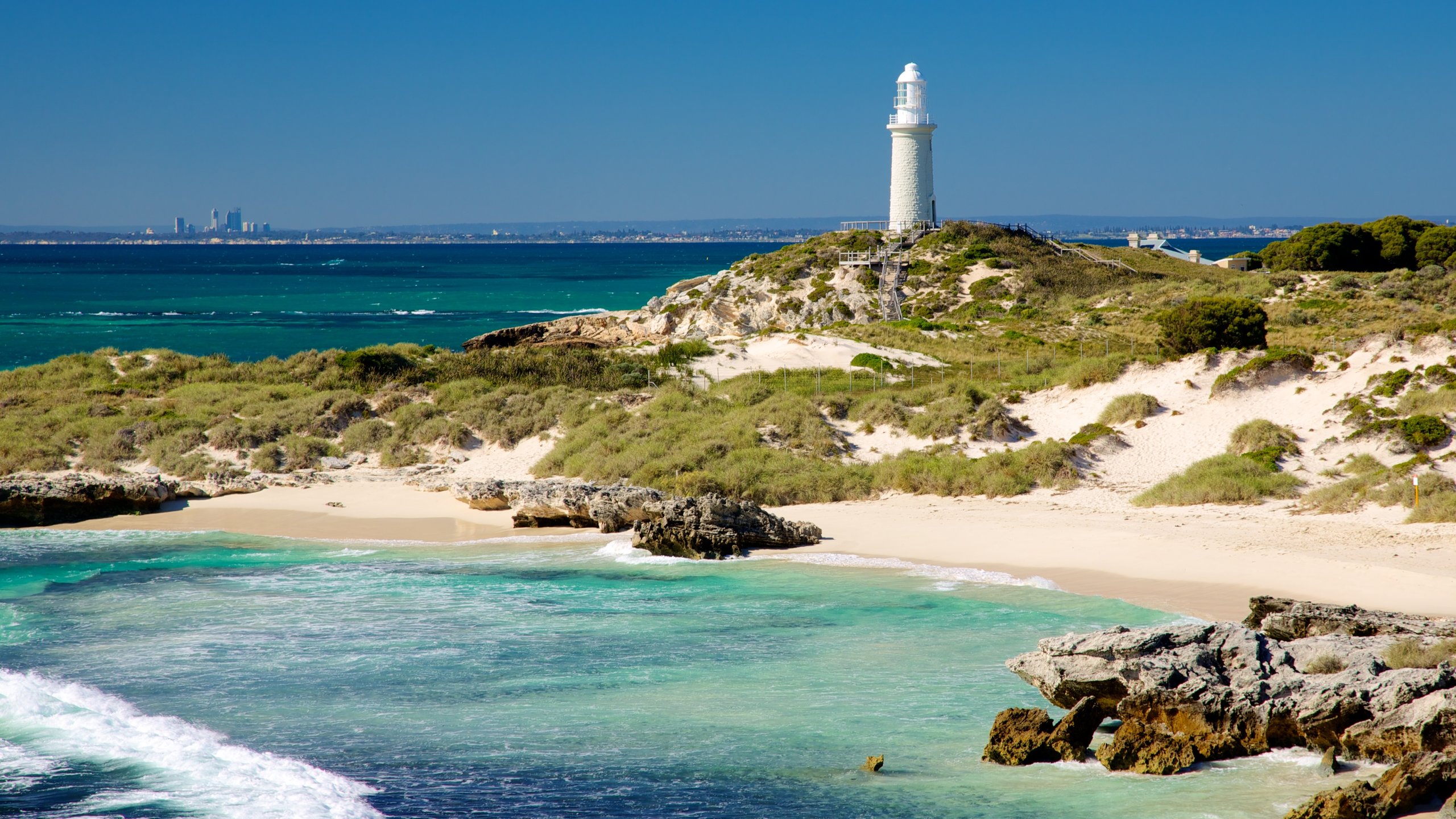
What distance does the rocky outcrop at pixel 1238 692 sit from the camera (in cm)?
961

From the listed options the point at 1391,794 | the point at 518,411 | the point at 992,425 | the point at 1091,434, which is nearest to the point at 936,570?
the point at 1091,434

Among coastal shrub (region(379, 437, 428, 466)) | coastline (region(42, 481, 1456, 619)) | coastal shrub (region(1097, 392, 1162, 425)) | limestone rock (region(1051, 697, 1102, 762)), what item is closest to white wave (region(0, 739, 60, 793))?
limestone rock (region(1051, 697, 1102, 762))

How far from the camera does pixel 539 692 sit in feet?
40.8

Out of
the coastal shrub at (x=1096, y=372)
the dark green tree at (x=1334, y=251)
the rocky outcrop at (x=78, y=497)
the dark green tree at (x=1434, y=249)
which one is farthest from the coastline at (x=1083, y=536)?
the dark green tree at (x=1434, y=249)

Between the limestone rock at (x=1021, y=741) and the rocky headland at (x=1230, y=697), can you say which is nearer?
the rocky headland at (x=1230, y=697)

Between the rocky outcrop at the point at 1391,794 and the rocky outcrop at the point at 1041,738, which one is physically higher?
the rocky outcrop at the point at 1391,794

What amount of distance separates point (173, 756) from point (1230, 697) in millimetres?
9329

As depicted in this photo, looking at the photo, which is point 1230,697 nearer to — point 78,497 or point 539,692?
point 539,692

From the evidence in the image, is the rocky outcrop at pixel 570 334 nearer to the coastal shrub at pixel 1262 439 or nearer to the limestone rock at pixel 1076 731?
the coastal shrub at pixel 1262 439

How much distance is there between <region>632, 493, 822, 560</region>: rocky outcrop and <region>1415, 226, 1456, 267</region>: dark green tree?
4694 cm

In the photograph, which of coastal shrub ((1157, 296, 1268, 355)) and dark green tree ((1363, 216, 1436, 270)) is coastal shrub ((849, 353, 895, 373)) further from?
dark green tree ((1363, 216, 1436, 270))

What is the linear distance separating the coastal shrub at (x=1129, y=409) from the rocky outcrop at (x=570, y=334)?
2896 centimetres

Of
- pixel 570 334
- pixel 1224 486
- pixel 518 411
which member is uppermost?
pixel 570 334

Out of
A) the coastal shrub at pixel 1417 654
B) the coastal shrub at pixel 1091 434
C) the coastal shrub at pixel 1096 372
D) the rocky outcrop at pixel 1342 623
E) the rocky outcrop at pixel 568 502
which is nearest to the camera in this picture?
the coastal shrub at pixel 1417 654
